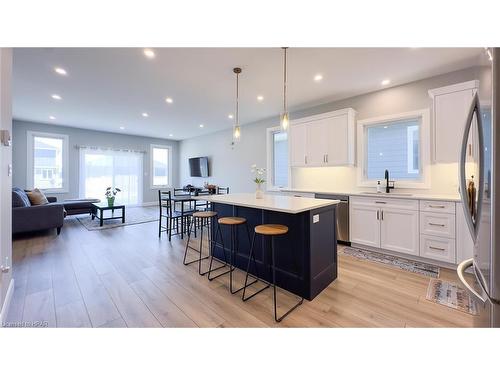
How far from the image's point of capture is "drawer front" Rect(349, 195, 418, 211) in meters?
3.01

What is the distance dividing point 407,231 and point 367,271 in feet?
3.10

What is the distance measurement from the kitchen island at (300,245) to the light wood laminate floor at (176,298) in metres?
0.16

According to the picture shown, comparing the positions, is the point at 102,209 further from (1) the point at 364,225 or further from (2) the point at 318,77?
(1) the point at 364,225

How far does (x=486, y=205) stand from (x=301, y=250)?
1.41 meters

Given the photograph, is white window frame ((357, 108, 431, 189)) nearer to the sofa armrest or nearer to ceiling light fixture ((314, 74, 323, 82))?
ceiling light fixture ((314, 74, 323, 82))

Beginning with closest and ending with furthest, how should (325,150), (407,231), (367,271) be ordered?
(367,271)
(407,231)
(325,150)

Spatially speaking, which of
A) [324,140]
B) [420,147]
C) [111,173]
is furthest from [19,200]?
[420,147]

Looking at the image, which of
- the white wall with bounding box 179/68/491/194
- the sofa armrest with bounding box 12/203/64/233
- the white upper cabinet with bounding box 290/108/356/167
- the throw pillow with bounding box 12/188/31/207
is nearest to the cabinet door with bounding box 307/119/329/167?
the white upper cabinet with bounding box 290/108/356/167

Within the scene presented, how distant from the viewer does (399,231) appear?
3.11 meters

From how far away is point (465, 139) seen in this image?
3.51 feet

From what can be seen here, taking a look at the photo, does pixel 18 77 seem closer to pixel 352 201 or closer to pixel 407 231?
pixel 352 201

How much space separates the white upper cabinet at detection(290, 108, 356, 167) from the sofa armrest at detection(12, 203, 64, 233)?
195 inches

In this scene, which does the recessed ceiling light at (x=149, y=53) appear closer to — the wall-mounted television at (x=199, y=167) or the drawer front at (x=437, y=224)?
the drawer front at (x=437, y=224)

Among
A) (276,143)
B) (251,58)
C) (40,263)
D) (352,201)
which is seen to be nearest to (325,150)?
(352,201)
